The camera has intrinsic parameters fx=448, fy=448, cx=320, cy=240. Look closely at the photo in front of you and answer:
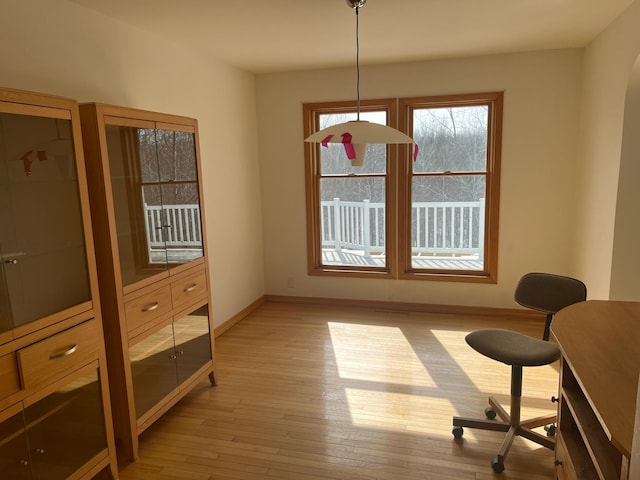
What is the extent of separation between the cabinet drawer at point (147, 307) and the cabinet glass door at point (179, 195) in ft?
0.78

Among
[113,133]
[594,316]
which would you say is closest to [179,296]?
[113,133]

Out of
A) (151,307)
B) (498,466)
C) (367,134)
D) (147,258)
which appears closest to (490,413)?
(498,466)

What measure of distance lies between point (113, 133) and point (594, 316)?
2486 millimetres

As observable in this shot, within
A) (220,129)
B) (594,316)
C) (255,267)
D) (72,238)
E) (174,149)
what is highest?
(220,129)

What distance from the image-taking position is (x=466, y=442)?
2.60 m

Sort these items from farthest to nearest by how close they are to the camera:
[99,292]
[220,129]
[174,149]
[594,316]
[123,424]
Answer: [220,129], [174,149], [123,424], [99,292], [594,316]

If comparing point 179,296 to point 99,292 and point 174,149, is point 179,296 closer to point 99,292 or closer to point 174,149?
point 99,292

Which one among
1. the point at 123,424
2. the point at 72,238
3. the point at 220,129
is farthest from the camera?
the point at 220,129

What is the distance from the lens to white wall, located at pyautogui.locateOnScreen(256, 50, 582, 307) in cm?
426

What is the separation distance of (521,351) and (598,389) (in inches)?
41.9

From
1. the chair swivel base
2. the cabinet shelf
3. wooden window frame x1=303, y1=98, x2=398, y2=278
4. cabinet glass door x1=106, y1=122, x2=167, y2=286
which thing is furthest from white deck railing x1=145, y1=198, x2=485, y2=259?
the cabinet shelf

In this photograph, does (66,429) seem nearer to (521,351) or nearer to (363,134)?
(363,134)

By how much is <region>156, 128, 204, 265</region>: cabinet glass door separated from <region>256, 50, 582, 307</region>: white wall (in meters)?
2.05

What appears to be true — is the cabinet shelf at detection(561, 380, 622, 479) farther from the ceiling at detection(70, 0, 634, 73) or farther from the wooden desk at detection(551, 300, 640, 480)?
the ceiling at detection(70, 0, 634, 73)
